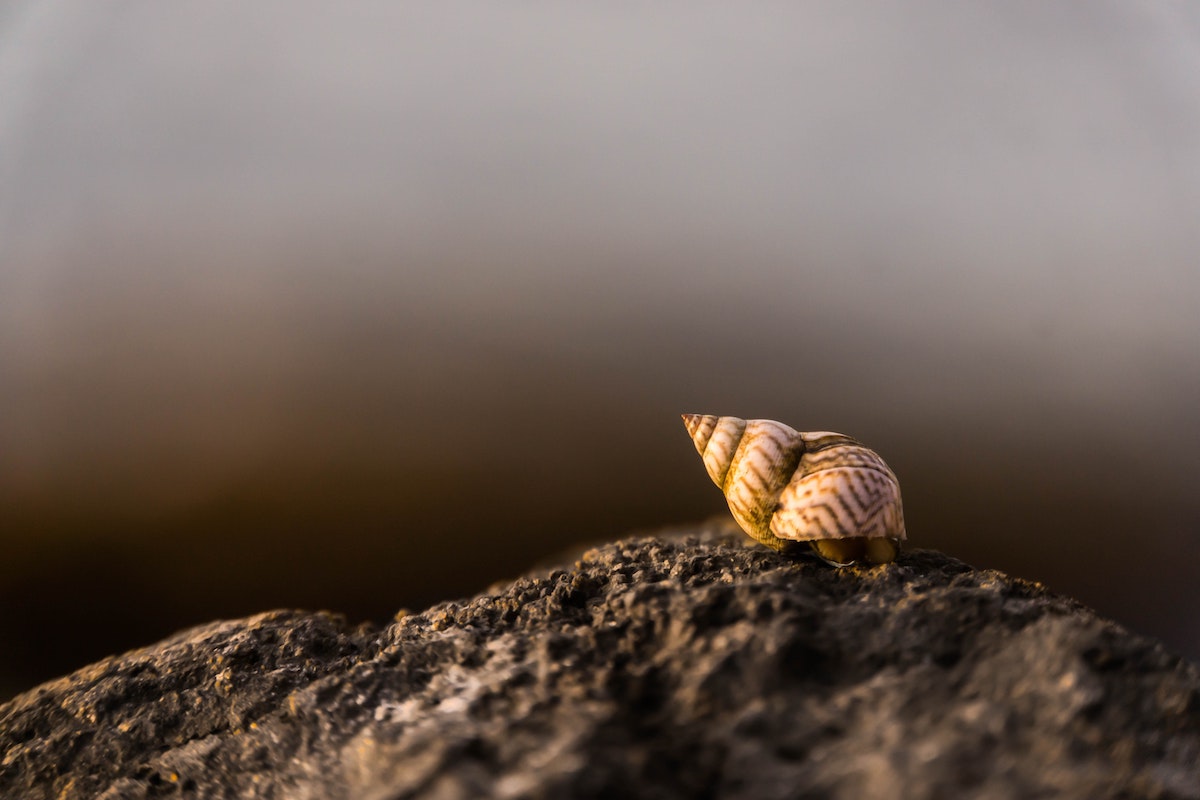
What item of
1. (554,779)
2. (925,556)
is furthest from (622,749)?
(925,556)

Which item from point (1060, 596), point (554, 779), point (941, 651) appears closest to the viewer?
point (554, 779)

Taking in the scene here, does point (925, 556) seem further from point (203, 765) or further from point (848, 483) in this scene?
point (203, 765)

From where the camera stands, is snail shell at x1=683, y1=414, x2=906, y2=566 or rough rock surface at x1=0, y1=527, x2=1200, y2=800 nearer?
rough rock surface at x1=0, y1=527, x2=1200, y2=800

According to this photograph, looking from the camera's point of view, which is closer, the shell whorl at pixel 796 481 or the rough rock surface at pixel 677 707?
the rough rock surface at pixel 677 707

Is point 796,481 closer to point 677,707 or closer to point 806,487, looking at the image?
point 806,487
